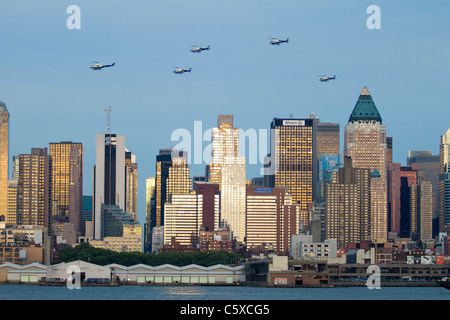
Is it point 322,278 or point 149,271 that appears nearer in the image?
point 322,278
